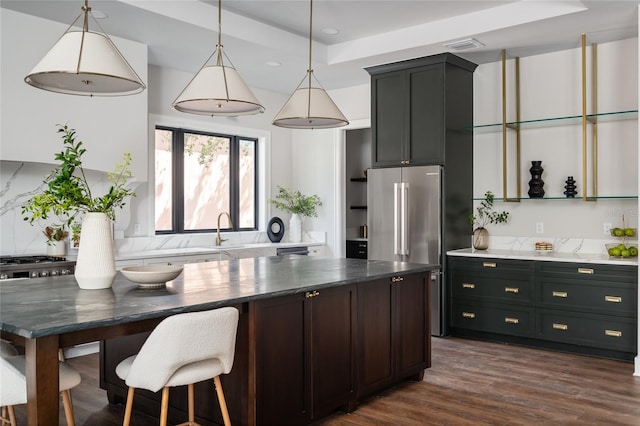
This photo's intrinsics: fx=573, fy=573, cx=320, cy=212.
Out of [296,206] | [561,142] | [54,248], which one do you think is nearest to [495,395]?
[561,142]

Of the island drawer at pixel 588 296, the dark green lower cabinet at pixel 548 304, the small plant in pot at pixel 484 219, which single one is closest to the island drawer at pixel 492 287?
the dark green lower cabinet at pixel 548 304

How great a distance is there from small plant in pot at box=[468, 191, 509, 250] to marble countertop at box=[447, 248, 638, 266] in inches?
4.6

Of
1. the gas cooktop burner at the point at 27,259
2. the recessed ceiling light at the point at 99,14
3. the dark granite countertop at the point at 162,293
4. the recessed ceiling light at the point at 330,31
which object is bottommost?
the dark granite countertop at the point at 162,293

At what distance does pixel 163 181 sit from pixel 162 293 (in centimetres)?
362

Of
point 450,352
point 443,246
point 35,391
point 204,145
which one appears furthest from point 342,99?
point 35,391

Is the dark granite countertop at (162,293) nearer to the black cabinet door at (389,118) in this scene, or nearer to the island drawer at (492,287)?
the island drawer at (492,287)

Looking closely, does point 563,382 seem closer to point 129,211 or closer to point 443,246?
point 443,246

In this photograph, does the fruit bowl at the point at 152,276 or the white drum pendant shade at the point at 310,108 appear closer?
→ the fruit bowl at the point at 152,276

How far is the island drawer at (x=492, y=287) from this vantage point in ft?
16.7

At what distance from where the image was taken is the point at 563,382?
13.3 feet

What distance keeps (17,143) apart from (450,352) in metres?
3.87

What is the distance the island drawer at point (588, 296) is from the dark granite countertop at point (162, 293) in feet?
5.01

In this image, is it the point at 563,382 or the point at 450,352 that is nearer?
the point at 563,382

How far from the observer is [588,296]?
4746mm
